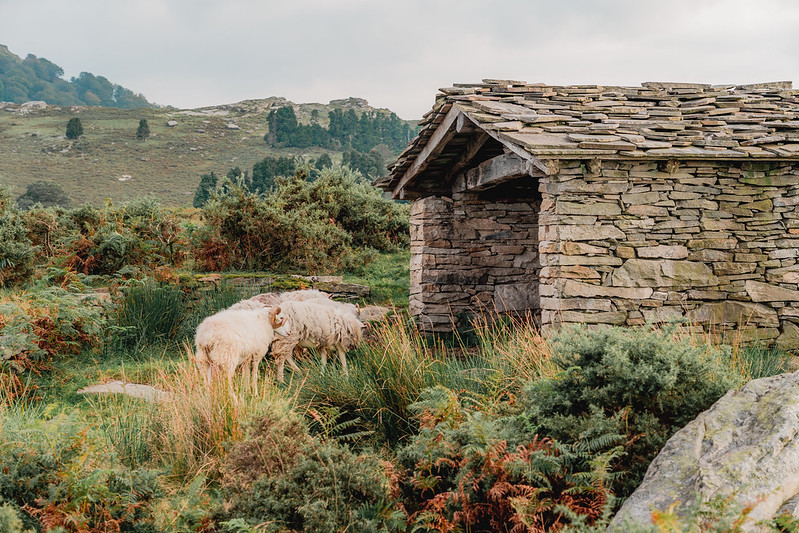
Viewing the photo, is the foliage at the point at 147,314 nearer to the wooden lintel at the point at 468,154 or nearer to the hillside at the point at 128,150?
the wooden lintel at the point at 468,154

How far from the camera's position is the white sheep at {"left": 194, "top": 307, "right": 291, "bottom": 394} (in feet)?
21.3

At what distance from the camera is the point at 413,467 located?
3908 mm

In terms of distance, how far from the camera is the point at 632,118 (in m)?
7.80

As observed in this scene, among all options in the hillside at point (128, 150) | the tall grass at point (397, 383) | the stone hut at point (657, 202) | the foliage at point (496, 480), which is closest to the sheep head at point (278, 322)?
the tall grass at point (397, 383)

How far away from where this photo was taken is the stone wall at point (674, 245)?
7051 millimetres

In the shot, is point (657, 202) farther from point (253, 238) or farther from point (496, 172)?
point (253, 238)

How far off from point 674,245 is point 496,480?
476 centimetres

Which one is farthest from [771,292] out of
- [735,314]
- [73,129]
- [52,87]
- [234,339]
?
[52,87]

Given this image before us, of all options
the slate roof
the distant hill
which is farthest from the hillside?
the distant hill

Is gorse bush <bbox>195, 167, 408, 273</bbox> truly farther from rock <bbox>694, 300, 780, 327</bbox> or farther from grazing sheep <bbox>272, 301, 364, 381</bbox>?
rock <bbox>694, 300, 780, 327</bbox>

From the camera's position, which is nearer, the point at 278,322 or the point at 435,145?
the point at 278,322

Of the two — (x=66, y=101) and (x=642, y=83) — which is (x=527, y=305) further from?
(x=66, y=101)

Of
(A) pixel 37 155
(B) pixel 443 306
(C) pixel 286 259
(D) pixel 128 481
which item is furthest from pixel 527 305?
(A) pixel 37 155

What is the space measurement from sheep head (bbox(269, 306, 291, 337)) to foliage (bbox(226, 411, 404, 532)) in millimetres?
3351
